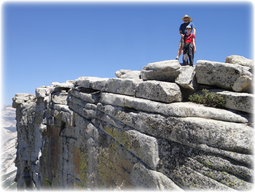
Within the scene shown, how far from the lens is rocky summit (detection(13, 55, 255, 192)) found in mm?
5895

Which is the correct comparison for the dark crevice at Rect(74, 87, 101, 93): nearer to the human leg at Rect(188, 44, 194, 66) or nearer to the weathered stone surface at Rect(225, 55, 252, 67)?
the human leg at Rect(188, 44, 194, 66)

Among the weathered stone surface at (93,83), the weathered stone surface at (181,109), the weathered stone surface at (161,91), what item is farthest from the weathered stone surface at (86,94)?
the weathered stone surface at (161,91)

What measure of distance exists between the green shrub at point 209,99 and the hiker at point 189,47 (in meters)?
3.20

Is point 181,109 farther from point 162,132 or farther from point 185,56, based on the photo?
point 185,56

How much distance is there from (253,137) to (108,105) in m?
6.40

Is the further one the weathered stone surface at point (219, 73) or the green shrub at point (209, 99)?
the weathered stone surface at point (219, 73)

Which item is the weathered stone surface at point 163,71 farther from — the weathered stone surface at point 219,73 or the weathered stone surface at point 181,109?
the weathered stone surface at point 181,109

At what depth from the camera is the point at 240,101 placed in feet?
21.2

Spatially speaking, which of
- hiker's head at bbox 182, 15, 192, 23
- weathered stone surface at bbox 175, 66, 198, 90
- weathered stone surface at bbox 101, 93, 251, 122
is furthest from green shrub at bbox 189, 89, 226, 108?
hiker's head at bbox 182, 15, 192, 23

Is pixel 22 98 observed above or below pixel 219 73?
below

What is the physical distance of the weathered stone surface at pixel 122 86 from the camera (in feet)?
29.3

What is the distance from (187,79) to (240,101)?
222 cm

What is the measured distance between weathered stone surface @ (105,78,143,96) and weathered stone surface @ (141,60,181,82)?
0.62 meters

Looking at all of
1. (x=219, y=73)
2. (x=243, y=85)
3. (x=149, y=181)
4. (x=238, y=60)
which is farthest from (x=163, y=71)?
(x=149, y=181)
